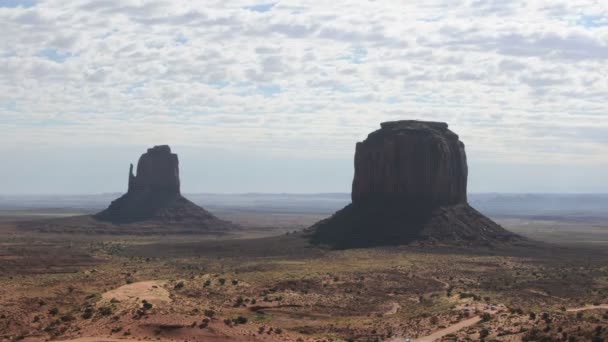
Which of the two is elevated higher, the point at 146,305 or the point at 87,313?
the point at 146,305

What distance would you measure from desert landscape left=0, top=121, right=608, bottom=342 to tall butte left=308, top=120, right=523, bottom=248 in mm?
370

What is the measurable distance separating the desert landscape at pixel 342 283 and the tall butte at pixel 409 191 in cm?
37

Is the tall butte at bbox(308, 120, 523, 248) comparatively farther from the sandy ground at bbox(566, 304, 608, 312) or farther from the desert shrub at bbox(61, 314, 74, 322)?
the desert shrub at bbox(61, 314, 74, 322)

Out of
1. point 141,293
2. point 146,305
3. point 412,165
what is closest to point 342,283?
point 141,293

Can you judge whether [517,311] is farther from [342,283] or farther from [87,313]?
[87,313]

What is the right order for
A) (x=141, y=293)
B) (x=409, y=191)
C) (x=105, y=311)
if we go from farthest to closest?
(x=409, y=191) → (x=141, y=293) → (x=105, y=311)

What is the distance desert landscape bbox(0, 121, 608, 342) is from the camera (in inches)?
2062

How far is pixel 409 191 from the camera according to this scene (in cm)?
13412

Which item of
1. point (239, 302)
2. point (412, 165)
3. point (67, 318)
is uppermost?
point (412, 165)

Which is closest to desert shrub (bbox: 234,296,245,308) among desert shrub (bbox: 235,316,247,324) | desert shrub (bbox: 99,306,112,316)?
desert shrub (bbox: 235,316,247,324)

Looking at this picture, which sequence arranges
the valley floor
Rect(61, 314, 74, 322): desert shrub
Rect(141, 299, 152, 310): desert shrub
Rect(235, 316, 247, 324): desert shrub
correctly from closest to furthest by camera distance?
1. the valley floor
2. Rect(61, 314, 74, 322): desert shrub
3. Rect(235, 316, 247, 324): desert shrub
4. Rect(141, 299, 152, 310): desert shrub

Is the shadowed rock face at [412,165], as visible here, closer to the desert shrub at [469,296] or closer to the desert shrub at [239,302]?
the desert shrub at [469,296]

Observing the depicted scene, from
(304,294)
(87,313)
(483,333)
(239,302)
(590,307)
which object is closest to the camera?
(483,333)

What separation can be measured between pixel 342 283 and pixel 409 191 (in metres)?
56.1
